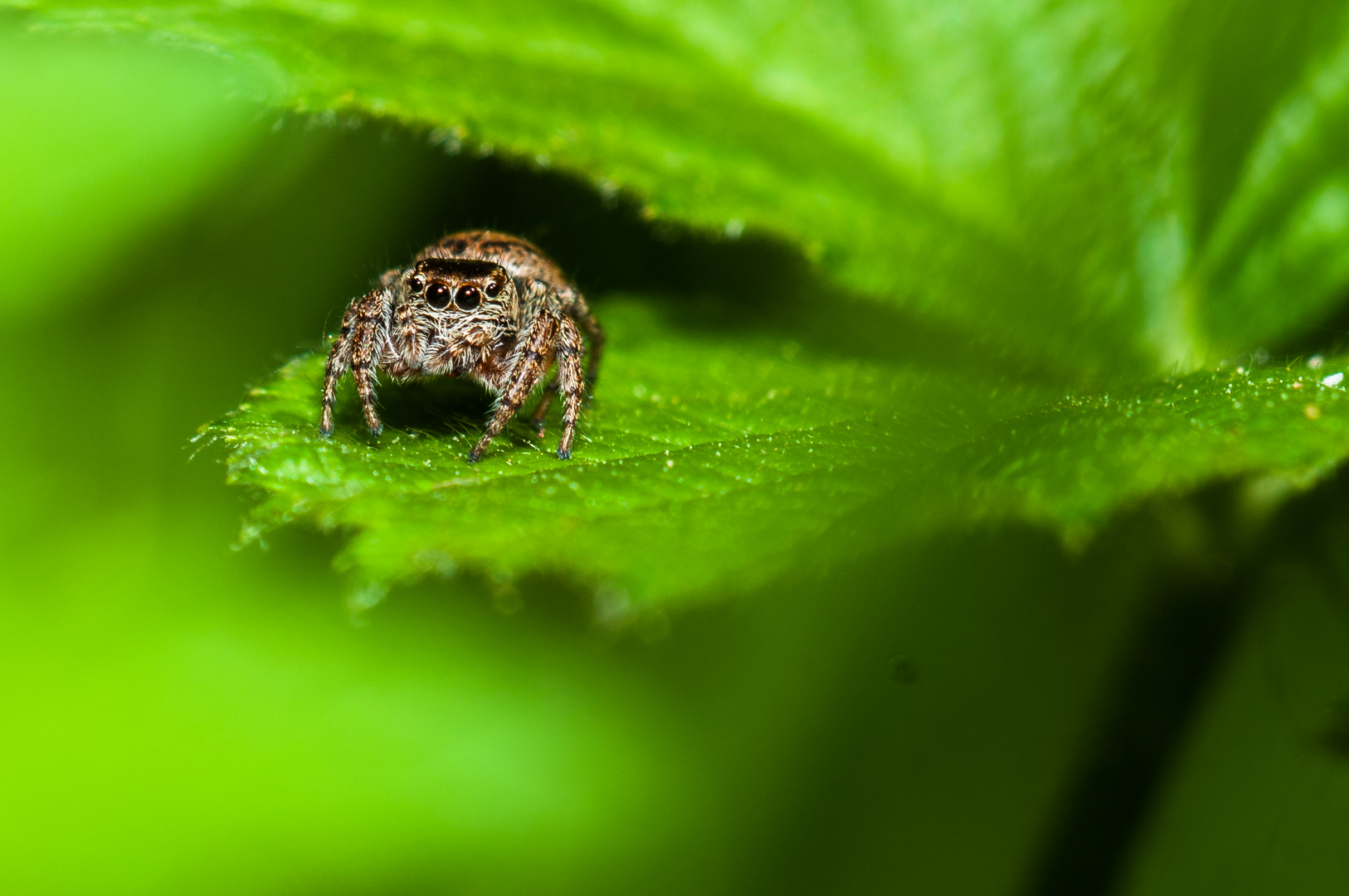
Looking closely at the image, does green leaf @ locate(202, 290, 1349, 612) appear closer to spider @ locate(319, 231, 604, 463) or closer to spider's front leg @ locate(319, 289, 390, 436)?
spider's front leg @ locate(319, 289, 390, 436)

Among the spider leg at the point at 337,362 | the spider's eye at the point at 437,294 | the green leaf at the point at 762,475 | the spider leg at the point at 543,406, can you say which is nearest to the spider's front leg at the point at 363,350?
the spider leg at the point at 337,362

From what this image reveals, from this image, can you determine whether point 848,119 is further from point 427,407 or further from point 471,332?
point 427,407

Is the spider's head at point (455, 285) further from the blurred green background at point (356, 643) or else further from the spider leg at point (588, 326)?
the blurred green background at point (356, 643)

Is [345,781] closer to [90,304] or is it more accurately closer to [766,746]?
[766,746]

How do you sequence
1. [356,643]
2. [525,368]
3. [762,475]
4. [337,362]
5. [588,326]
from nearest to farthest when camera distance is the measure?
[762,475], [337,362], [525,368], [588,326], [356,643]

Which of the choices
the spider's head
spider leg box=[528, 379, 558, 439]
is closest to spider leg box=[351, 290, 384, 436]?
the spider's head

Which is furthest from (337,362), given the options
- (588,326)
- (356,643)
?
(356,643)
